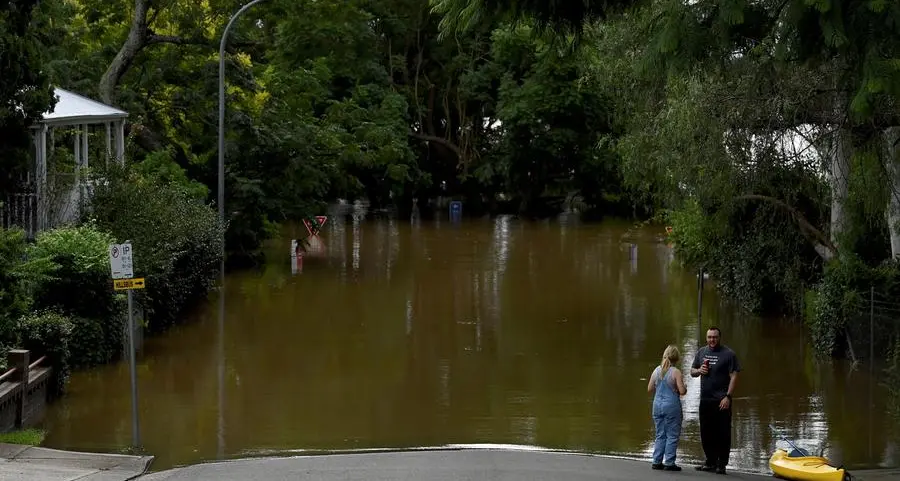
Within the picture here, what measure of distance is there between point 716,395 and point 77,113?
727 inches

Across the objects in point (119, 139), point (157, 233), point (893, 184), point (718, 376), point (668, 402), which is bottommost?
point (668, 402)

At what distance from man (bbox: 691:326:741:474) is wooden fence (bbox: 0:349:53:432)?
860 cm

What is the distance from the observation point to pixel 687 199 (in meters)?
30.8

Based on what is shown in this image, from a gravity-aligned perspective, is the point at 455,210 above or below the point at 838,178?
above

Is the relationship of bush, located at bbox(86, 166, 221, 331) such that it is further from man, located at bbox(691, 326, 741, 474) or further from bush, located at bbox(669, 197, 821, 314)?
man, located at bbox(691, 326, 741, 474)

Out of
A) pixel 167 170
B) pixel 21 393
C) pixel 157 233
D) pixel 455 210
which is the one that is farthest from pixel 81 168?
pixel 455 210

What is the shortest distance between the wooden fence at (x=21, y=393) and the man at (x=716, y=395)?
8.60 m

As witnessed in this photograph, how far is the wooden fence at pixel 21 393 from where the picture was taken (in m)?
17.0

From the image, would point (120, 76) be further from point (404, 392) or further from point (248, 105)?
point (404, 392)

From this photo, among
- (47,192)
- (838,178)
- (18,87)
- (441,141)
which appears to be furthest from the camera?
(441,141)

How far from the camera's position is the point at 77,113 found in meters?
28.5

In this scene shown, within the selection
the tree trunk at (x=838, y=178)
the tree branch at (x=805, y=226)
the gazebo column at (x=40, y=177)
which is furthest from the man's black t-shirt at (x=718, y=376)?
the gazebo column at (x=40, y=177)

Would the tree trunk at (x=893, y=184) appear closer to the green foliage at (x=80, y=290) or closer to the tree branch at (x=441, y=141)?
the green foliage at (x=80, y=290)

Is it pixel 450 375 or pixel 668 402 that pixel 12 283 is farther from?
pixel 668 402
